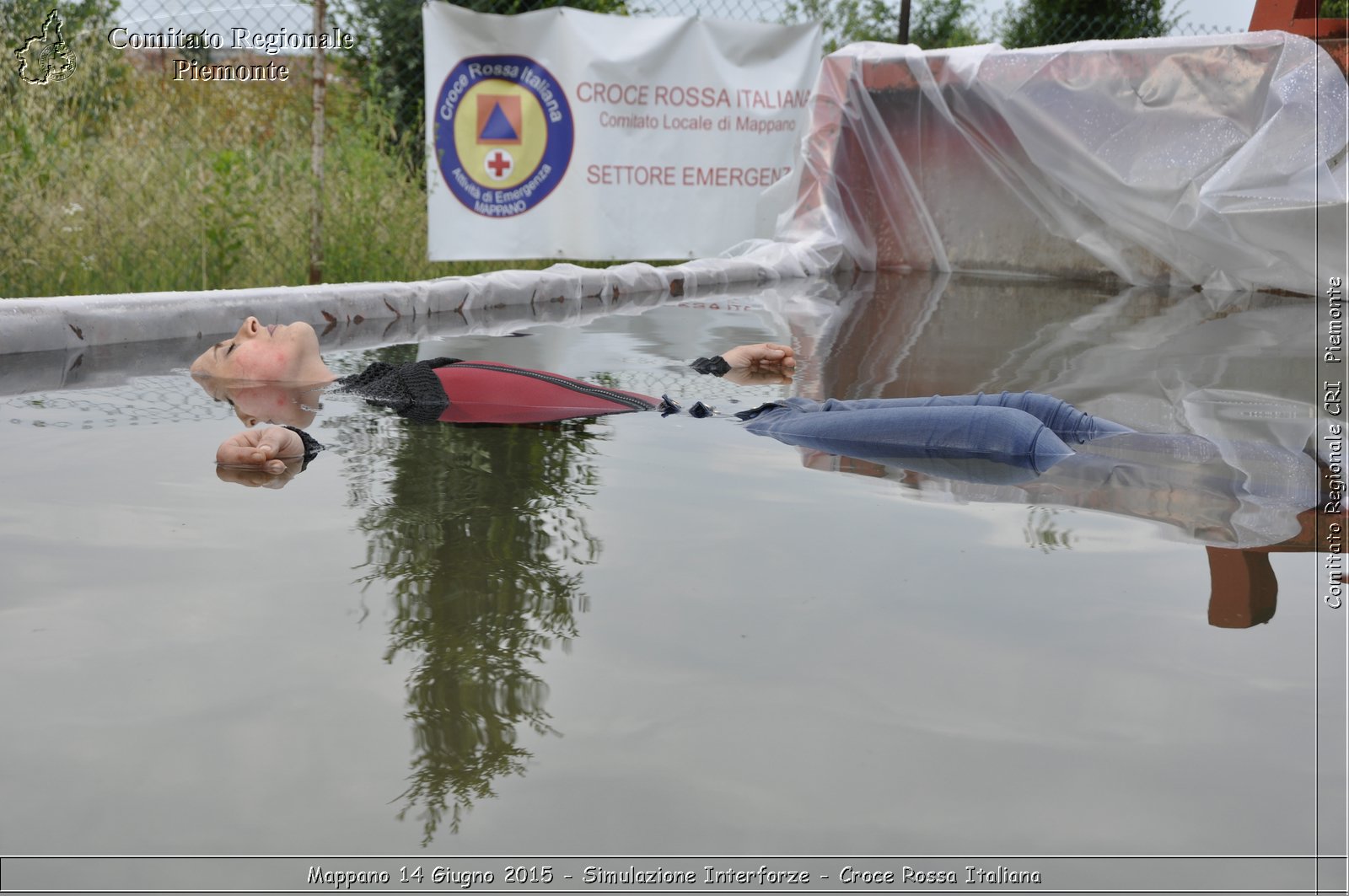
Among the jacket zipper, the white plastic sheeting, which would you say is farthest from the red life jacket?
the white plastic sheeting

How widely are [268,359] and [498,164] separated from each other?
15.0 ft

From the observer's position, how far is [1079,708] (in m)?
1.57

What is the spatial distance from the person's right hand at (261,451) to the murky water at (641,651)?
0.10 m

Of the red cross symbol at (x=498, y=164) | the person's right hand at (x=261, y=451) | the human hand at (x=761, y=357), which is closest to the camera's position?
the person's right hand at (x=261, y=451)

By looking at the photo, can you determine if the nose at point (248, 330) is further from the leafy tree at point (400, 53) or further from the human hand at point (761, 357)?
the leafy tree at point (400, 53)

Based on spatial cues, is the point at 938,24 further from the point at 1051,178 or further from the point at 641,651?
the point at 641,651

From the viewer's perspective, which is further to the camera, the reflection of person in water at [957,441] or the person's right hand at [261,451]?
the person's right hand at [261,451]

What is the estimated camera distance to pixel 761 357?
4.16 m

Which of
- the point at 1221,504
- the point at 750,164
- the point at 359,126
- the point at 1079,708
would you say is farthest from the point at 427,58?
the point at 1079,708

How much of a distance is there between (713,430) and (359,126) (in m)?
5.90

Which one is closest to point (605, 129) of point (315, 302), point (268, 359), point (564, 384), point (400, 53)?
point (400, 53)

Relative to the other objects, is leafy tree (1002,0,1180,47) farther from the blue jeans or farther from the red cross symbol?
the blue jeans

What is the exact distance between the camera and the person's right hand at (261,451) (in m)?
2.75

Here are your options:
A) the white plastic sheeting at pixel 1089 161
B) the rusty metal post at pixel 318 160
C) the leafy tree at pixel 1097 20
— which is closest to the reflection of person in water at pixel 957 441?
the rusty metal post at pixel 318 160
